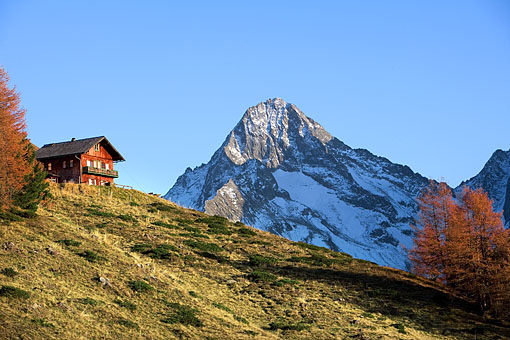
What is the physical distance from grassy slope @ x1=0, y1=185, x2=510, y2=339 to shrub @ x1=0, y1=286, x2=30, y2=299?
0.11 meters

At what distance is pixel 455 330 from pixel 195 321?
60.2ft

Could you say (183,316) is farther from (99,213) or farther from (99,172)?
(99,172)

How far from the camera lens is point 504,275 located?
1478 inches

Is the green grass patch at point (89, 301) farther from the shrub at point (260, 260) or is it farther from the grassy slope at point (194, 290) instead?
the shrub at point (260, 260)

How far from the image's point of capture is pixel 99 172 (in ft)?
235

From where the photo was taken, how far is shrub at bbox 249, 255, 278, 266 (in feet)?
144

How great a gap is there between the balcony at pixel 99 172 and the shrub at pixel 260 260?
33.9m

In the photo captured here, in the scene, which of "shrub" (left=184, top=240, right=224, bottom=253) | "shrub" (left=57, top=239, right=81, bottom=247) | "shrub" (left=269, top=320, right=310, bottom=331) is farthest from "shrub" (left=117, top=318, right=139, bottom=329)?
"shrub" (left=184, top=240, right=224, bottom=253)

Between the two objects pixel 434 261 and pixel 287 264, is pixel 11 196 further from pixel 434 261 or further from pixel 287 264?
pixel 434 261

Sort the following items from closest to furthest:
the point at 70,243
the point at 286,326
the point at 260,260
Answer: the point at 286,326
the point at 70,243
the point at 260,260

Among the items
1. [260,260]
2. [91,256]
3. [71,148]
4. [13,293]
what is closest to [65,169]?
[71,148]

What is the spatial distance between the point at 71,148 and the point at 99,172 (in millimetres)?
5102

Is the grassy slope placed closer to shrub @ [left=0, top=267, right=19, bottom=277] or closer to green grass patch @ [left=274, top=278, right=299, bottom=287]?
green grass patch @ [left=274, top=278, right=299, bottom=287]

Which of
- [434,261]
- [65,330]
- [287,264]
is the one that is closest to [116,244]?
[287,264]
